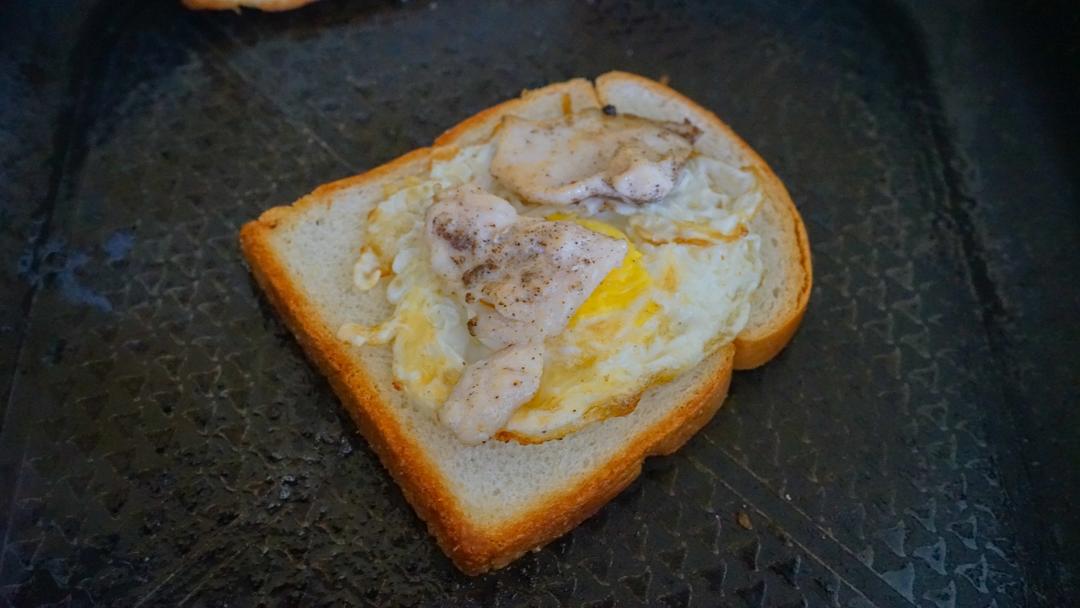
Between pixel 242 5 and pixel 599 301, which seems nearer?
pixel 599 301

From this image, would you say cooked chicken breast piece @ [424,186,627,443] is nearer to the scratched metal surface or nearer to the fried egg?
the fried egg

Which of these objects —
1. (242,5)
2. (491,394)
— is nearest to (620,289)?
(491,394)

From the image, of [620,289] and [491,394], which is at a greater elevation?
[620,289]

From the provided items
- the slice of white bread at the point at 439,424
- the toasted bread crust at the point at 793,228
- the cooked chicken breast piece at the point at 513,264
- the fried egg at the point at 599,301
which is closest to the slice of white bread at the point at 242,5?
the slice of white bread at the point at 439,424

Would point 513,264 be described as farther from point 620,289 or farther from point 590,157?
point 590,157

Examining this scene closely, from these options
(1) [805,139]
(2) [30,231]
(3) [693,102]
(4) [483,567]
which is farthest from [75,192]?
(1) [805,139]

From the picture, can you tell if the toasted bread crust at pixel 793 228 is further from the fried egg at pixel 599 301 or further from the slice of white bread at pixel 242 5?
the slice of white bread at pixel 242 5
